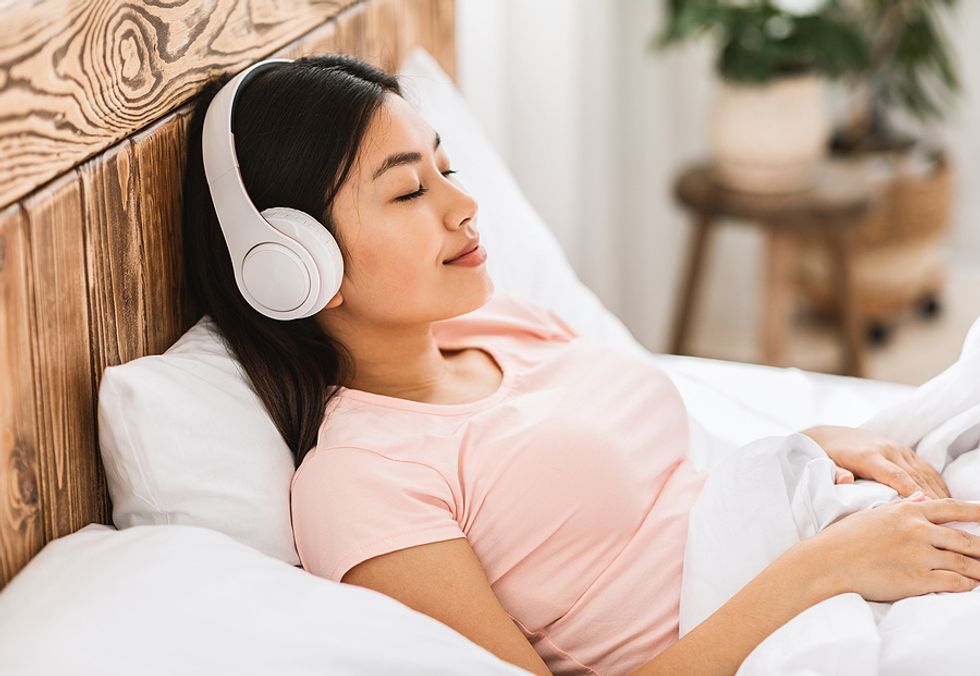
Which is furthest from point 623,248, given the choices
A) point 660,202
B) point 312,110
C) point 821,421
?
point 312,110

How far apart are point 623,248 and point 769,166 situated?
555 mm

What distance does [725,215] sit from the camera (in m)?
2.38

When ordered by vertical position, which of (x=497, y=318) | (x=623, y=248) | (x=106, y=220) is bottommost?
(x=623, y=248)

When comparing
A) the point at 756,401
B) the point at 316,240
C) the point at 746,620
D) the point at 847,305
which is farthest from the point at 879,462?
the point at 847,305

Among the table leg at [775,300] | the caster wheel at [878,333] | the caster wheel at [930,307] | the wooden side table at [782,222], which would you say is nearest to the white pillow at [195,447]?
the wooden side table at [782,222]

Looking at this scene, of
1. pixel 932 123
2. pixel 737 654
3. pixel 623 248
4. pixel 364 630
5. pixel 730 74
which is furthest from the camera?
pixel 932 123

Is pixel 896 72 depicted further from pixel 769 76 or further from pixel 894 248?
pixel 769 76

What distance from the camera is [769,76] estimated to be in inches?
92.4

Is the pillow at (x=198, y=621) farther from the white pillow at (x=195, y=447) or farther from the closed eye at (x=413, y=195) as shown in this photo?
the closed eye at (x=413, y=195)

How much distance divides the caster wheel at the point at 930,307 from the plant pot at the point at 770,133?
73cm

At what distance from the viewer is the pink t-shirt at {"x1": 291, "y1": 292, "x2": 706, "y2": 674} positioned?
1014mm

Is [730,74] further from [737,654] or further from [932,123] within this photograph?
[737,654]

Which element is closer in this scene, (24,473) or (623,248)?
(24,473)

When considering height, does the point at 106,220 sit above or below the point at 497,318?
above
